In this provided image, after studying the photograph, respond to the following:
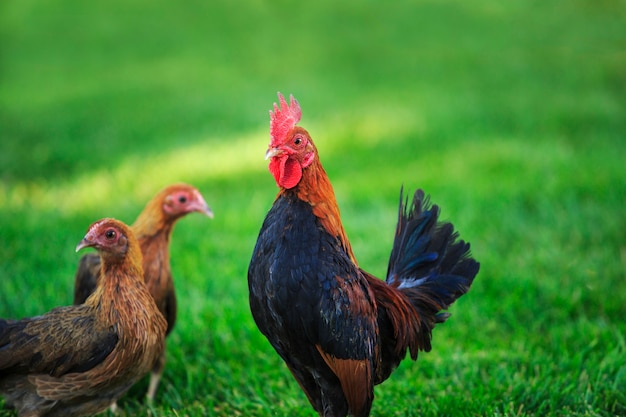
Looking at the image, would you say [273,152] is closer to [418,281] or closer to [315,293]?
[315,293]

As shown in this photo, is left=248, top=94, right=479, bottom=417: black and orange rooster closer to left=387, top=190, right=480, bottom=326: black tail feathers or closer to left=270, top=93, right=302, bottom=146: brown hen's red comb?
left=270, top=93, right=302, bottom=146: brown hen's red comb

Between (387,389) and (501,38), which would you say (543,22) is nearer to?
(501,38)

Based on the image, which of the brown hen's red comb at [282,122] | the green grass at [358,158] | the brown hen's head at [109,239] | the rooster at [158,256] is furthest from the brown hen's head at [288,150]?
the green grass at [358,158]

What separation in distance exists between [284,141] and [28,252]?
12.6ft

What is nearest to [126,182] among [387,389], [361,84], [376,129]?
[376,129]

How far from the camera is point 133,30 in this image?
14.5m

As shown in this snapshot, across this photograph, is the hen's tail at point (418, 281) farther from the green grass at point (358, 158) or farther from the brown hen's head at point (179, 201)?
the brown hen's head at point (179, 201)

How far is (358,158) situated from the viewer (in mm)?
9297

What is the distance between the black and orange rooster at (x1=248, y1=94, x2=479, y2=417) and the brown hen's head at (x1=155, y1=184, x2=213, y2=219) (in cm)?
143

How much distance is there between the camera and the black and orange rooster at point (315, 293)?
3.11 m

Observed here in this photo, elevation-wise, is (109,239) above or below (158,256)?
above

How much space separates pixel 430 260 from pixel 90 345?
1969 mm

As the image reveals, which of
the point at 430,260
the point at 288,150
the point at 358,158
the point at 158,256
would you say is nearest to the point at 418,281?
the point at 430,260

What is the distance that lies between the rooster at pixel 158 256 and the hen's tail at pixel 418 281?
1.49 meters
